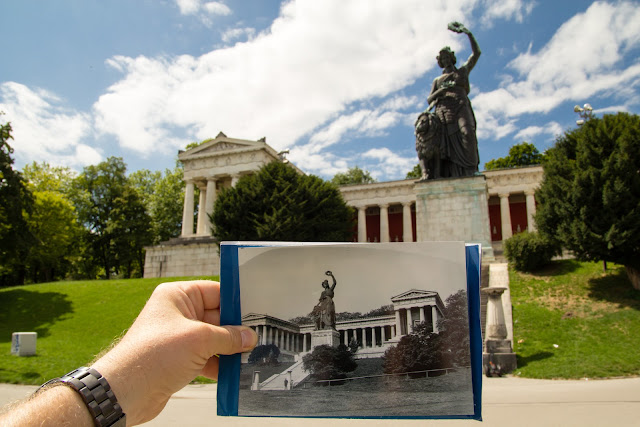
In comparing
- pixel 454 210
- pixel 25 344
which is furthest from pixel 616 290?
pixel 25 344

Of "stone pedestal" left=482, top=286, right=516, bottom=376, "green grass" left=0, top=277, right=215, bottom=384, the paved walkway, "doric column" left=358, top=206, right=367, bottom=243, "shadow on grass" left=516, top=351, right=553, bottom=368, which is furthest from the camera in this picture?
"doric column" left=358, top=206, right=367, bottom=243

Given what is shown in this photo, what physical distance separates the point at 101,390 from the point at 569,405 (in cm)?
531

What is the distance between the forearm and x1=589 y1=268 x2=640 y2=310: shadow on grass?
55.6ft

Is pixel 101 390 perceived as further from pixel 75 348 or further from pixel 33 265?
pixel 33 265

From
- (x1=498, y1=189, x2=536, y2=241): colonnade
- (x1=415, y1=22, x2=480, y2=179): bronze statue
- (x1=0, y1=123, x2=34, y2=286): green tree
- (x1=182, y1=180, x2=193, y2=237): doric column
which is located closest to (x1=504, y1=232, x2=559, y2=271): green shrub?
(x1=415, y1=22, x2=480, y2=179): bronze statue

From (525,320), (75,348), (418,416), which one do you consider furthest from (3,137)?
(418,416)

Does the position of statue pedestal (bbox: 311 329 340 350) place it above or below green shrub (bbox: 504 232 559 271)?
below

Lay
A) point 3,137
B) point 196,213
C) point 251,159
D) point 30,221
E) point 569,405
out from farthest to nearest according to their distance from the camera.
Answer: point 196,213 → point 251,159 → point 30,221 → point 3,137 → point 569,405

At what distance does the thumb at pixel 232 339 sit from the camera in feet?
5.76

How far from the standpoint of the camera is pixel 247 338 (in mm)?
1854

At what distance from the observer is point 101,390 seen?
138 centimetres

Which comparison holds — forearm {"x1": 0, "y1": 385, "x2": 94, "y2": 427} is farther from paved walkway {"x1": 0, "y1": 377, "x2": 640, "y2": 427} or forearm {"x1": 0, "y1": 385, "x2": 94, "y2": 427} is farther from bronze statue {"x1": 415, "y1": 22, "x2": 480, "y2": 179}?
bronze statue {"x1": 415, "y1": 22, "x2": 480, "y2": 179}

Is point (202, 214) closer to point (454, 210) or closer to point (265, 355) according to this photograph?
point (454, 210)

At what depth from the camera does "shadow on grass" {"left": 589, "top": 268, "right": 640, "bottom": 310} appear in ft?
47.8
